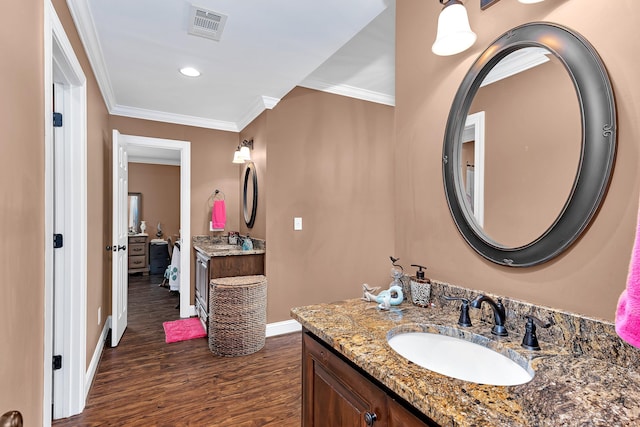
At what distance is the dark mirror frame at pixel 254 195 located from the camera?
11.9 ft

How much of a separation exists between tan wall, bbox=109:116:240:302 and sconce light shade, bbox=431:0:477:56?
3.45 m

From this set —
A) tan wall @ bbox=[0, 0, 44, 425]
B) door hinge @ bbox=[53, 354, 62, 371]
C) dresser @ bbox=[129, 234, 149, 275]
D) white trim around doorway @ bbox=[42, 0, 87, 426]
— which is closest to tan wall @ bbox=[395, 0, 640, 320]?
tan wall @ bbox=[0, 0, 44, 425]

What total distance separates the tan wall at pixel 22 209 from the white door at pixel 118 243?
181cm

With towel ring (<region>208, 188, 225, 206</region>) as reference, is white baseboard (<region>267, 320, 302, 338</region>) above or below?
below

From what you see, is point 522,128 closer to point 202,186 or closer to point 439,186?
point 439,186

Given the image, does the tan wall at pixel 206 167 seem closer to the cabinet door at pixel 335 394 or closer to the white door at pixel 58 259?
the white door at pixel 58 259

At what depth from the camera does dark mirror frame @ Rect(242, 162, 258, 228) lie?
362cm

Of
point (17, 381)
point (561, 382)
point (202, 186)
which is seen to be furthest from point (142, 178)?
point (561, 382)

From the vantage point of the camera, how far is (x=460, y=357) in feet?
3.64

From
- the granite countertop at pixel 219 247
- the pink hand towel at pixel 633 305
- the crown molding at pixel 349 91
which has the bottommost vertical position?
the granite countertop at pixel 219 247

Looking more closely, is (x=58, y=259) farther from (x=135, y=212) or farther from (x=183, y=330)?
(x=135, y=212)

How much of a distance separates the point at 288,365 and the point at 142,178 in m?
5.82

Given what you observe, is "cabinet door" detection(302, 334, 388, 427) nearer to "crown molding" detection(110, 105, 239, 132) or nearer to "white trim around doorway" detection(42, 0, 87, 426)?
"white trim around doorway" detection(42, 0, 87, 426)

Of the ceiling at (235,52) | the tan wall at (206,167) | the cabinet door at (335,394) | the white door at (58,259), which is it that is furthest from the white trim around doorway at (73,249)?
the tan wall at (206,167)
